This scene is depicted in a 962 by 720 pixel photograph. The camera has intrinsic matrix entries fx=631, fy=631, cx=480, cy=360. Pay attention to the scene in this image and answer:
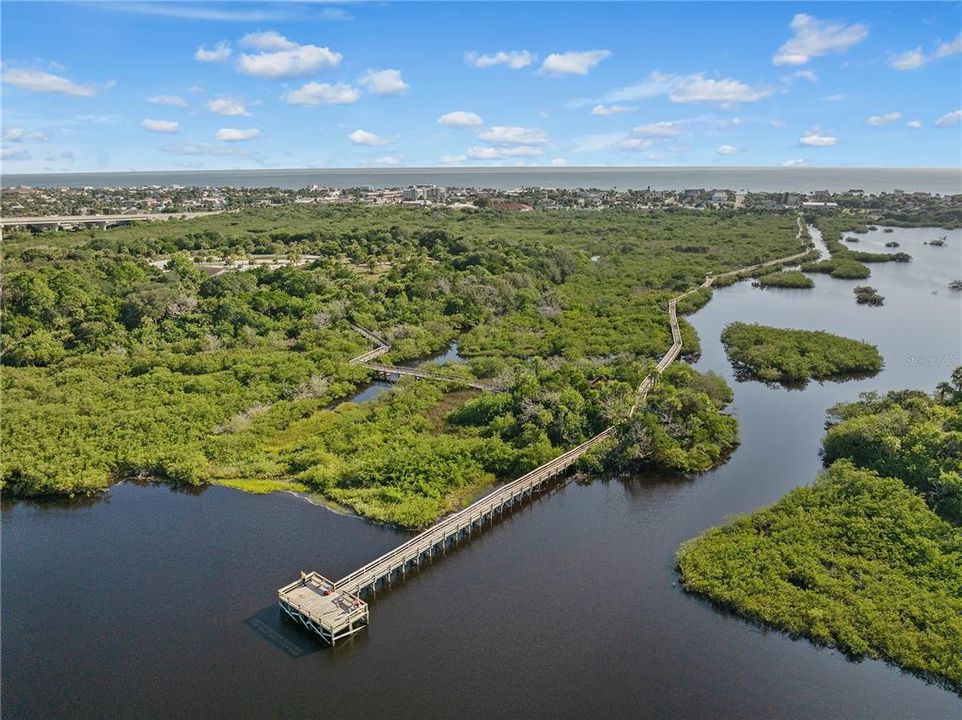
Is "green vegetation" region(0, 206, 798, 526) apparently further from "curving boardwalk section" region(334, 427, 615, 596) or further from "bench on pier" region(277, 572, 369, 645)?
"bench on pier" region(277, 572, 369, 645)

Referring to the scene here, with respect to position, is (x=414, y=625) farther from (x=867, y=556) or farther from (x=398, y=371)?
(x=398, y=371)

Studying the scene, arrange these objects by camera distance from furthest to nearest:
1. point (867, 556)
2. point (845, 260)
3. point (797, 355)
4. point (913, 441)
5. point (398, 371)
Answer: point (845, 260) < point (797, 355) < point (398, 371) < point (913, 441) < point (867, 556)

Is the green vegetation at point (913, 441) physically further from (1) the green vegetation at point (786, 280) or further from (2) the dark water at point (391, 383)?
(1) the green vegetation at point (786, 280)

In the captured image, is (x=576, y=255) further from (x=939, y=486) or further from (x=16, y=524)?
(x=16, y=524)

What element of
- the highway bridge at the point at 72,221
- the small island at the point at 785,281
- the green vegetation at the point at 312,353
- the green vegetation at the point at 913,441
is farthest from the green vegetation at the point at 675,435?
the highway bridge at the point at 72,221

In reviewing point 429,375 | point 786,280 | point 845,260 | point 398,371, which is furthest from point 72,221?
point 845,260

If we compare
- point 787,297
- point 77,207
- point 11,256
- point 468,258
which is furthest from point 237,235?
point 787,297
